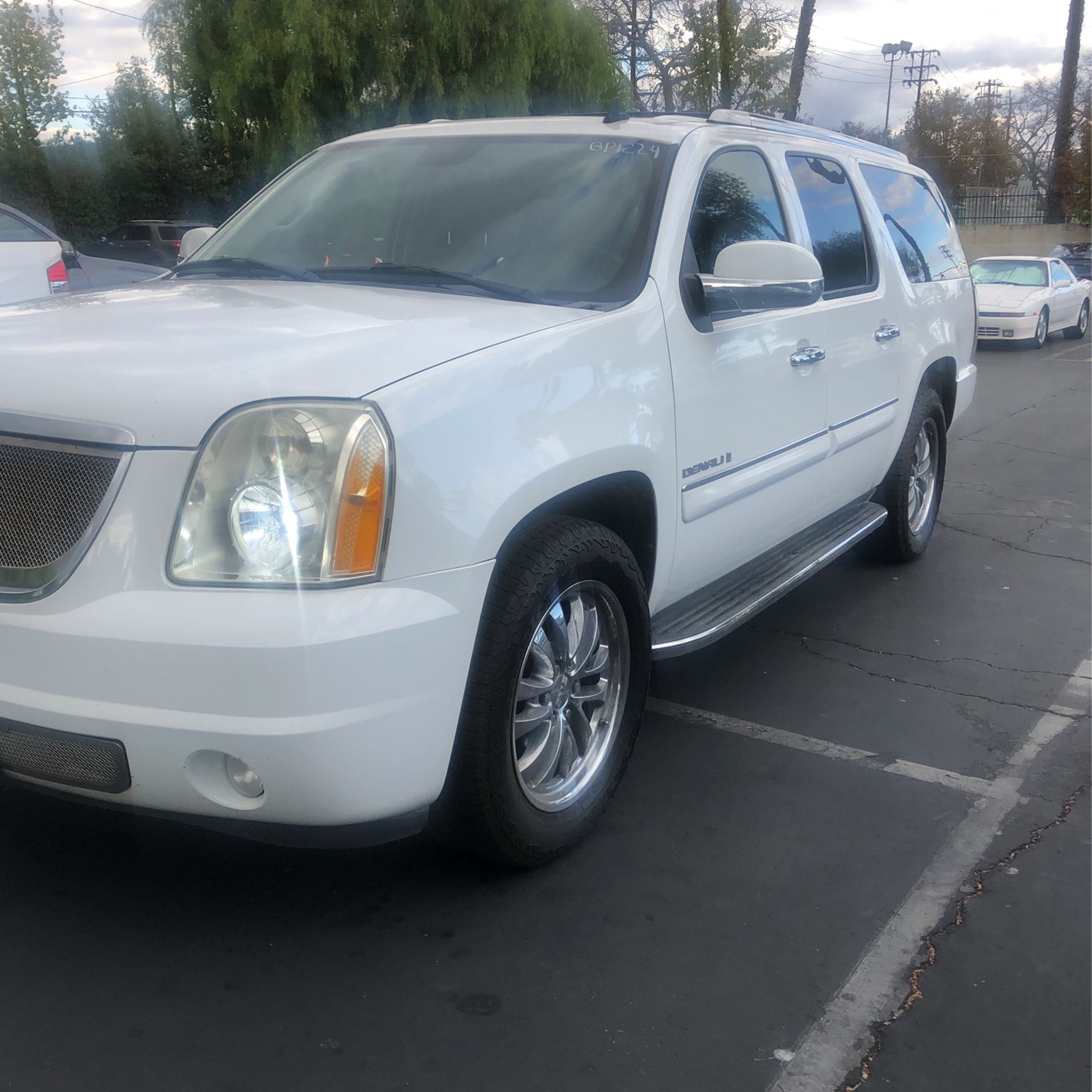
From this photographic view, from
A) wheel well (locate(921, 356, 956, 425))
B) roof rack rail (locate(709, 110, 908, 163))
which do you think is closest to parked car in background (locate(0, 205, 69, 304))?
roof rack rail (locate(709, 110, 908, 163))

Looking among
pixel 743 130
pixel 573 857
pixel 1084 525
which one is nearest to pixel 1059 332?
pixel 1084 525

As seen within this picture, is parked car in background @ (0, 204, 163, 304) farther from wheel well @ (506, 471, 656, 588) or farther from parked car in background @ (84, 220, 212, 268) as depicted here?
parked car in background @ (84, 220, 212, 268)

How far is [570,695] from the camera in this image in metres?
3.28

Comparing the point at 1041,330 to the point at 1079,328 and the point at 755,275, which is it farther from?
the point at 755,275

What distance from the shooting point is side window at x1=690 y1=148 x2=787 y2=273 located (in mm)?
3977

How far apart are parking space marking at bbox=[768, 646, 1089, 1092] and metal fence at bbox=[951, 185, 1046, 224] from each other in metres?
44.2

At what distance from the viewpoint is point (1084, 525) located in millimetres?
7395

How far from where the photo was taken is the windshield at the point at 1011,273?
19.8m

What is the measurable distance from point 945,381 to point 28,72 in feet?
111

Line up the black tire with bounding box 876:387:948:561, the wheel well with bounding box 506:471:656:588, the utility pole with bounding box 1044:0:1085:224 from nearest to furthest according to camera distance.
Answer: the wheel well with bounding box 506:471:656:588 → the black tire with bounding box 876:387:948:561 → the utility pole with bounding box 1044:0:1085:224

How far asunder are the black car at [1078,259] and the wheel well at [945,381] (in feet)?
63.5

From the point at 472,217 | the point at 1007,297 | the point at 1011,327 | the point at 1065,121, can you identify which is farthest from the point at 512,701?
the point at 1065,121

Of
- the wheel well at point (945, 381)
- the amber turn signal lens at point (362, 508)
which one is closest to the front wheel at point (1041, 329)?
the wheel well at point (945, 381)

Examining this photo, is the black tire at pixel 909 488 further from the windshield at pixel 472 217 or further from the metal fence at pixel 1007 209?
the metal fence at pixel 1007 209
